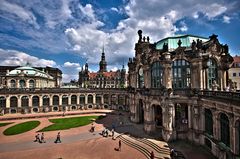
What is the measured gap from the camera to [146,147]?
2492 cm

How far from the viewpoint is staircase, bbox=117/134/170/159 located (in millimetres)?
22703

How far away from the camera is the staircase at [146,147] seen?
74.5 ft

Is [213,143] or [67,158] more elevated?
[213,143]

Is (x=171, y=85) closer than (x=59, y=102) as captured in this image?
Yes

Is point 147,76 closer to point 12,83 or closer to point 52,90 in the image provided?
point 52,90

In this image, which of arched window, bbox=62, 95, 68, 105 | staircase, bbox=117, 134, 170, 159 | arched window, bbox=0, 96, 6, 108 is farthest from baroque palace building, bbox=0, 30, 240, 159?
arched window, bbox=0, 96, 6, 108

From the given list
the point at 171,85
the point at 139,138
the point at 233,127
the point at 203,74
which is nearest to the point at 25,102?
the point at 139,138

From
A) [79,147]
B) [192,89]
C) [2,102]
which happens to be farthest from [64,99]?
[192,89]

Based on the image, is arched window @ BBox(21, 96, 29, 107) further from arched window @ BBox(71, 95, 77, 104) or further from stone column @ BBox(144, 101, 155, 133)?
stone column @ BBox(144, 101, 155, 133)

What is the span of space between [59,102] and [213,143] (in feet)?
172

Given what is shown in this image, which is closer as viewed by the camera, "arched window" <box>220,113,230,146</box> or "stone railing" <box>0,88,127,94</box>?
"arched window" <box>220,113,230,146</box>

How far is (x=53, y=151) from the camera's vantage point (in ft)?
80.4

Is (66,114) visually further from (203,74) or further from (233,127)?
(233,127)

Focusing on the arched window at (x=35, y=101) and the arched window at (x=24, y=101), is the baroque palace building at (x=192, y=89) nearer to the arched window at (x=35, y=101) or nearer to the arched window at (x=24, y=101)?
the arched window at (x=35, y=101)
